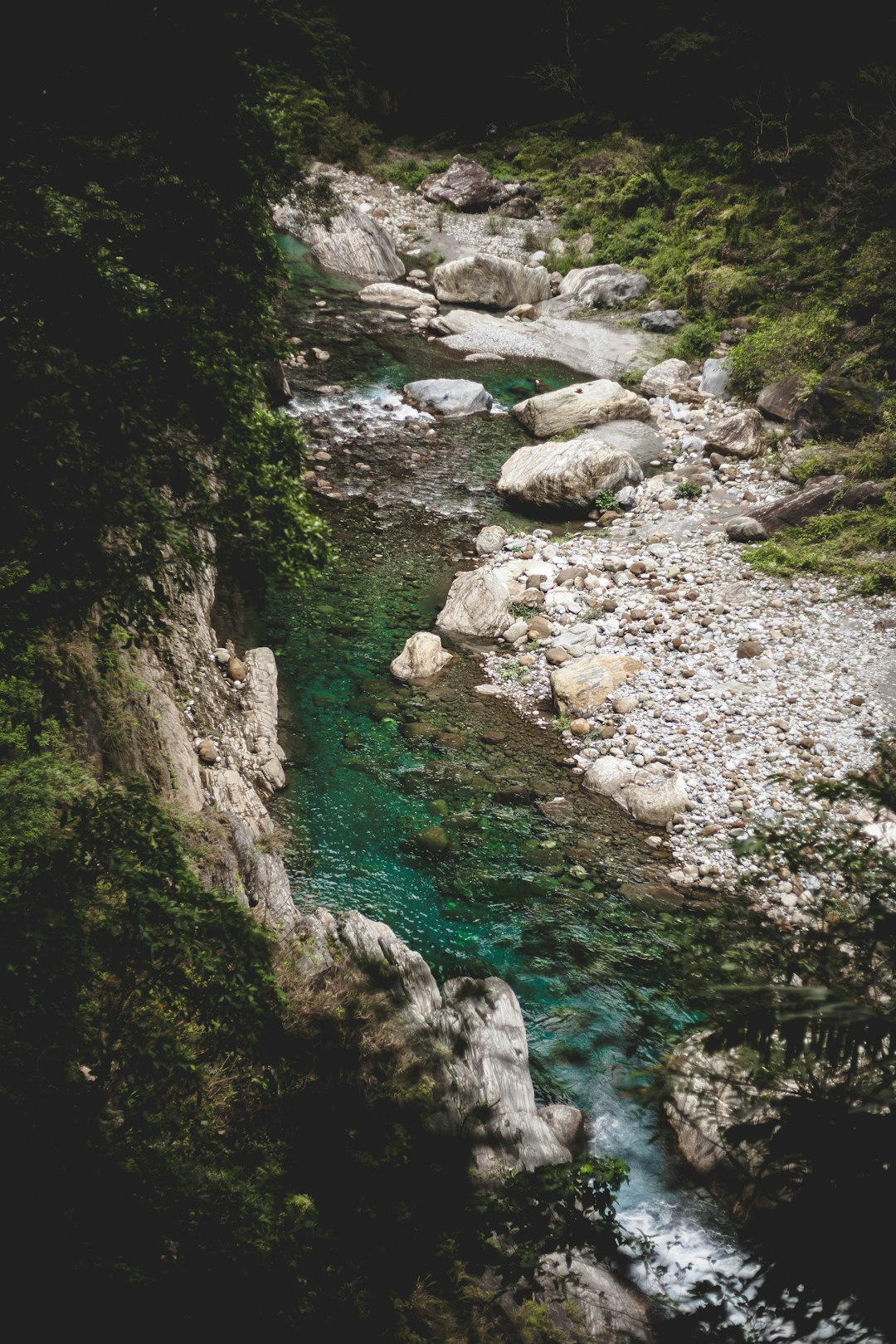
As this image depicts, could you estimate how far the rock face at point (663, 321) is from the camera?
2125cm

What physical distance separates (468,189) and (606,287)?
9.89m

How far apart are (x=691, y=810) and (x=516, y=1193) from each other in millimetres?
5195

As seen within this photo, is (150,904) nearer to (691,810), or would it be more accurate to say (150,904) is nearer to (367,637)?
(691,810)

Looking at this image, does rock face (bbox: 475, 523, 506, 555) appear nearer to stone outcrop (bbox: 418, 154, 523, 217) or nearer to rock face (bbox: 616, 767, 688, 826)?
rock face (bbox: 616, 767, 688, 826)

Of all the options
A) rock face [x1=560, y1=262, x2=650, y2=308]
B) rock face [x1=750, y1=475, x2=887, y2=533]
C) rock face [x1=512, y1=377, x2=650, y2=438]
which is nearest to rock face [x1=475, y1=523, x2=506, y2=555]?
rock face [x1=750, y1=475, x2=887, y2=533]

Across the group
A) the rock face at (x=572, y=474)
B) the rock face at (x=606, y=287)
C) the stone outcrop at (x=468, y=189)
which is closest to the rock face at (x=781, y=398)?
the rock face at (x=572, y=474)

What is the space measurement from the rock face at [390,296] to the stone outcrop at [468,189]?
8.71 m

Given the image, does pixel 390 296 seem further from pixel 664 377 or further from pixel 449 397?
pixel 664 377

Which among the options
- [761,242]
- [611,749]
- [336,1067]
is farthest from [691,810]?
[761,242]

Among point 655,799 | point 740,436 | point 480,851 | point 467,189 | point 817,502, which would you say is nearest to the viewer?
point 480,851

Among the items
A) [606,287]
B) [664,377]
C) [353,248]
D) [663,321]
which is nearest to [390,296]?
[353,248]

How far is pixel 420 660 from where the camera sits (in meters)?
9.99

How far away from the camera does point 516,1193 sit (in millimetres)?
3664

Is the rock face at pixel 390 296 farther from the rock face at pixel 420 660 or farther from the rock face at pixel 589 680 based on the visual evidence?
the rock face at pixel 589 680
